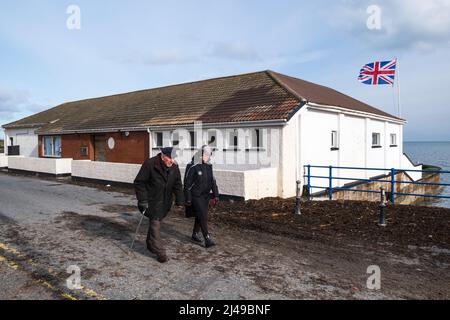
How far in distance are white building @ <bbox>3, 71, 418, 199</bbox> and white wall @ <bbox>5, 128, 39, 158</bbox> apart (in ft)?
7.09

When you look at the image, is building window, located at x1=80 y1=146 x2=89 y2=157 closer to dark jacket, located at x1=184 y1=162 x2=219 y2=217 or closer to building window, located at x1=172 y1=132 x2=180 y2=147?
building window, located at x1=172 y1=132 x2=180 y2=147

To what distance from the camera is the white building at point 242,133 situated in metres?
12.7

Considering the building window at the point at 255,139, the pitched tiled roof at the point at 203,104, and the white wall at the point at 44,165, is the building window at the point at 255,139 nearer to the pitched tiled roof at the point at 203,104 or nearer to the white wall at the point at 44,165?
the pitched tiled roof at the point at 203,104

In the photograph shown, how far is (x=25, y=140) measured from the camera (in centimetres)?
2850

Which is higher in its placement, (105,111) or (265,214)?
(105,111)

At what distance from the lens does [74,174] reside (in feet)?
60.0

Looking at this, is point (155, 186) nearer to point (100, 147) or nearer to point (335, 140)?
point (335, 140)

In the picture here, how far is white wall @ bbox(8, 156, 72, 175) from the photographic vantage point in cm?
1960

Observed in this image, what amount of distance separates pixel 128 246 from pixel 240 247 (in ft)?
6.81
